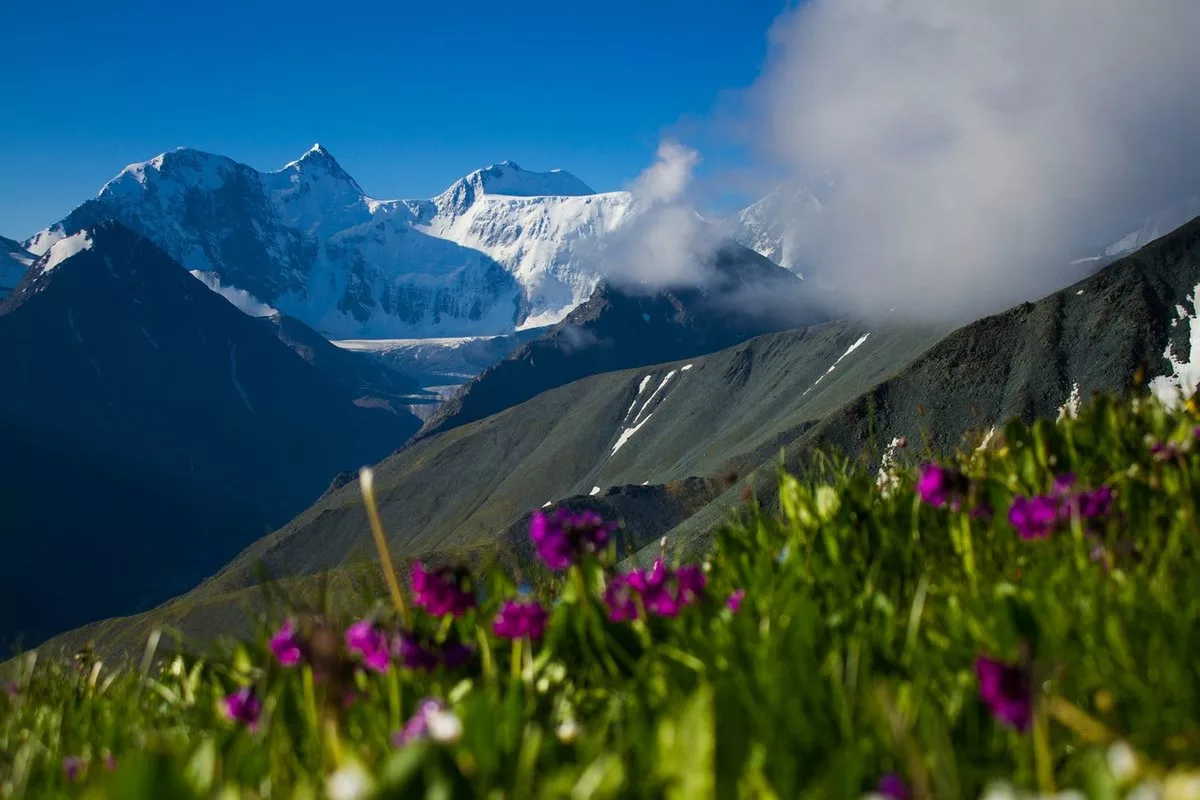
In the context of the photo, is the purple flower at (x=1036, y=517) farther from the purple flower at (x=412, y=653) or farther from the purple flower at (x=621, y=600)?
the purple flower at (x=412, y=653)

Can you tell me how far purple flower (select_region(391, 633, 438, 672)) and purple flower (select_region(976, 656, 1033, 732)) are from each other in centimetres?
212

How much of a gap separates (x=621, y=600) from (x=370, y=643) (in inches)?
49.4

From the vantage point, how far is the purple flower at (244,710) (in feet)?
11.5

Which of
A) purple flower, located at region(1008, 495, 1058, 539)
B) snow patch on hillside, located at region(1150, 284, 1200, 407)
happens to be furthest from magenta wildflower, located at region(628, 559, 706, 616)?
snow patch on hillside, located at region(1150, 284, 1200, 407)

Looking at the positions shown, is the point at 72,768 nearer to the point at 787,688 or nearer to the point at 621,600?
the point at 621,600

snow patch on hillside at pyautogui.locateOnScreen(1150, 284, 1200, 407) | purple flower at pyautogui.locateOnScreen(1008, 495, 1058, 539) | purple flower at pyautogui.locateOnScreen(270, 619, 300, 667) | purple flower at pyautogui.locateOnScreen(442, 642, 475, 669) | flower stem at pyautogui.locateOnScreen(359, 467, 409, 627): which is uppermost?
flower stem at pyautogui.locateOnScreen(359, 467, 409, 627)

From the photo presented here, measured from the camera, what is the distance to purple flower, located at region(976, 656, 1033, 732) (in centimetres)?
219

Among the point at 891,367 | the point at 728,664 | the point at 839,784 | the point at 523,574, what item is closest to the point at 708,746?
the point at 839,784

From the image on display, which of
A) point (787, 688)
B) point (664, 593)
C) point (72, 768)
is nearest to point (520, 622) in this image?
point (664, 593)

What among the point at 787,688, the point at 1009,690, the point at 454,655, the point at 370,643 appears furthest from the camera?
the point at 454,655

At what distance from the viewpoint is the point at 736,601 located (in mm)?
4066

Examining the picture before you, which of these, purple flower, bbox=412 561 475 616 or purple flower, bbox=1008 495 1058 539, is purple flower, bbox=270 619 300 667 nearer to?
purple flower, bbox=412 561 475 616

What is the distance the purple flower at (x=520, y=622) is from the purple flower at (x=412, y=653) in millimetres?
309

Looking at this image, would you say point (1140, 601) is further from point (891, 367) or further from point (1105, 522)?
point (891, 367)
